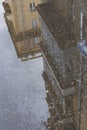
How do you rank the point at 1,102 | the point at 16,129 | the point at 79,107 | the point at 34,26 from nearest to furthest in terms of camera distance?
the point at 79,107, the point at 16,129, the point at 1,102, the point at 34,26

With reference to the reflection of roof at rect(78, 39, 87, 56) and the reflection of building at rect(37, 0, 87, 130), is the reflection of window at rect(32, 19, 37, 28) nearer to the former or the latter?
the reflection of building at rect(37, 0, 87, 130)

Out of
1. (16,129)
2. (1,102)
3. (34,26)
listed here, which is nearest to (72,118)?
(16,129)

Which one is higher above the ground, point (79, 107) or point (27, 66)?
point (79, 107)

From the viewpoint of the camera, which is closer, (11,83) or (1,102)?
(1,102)

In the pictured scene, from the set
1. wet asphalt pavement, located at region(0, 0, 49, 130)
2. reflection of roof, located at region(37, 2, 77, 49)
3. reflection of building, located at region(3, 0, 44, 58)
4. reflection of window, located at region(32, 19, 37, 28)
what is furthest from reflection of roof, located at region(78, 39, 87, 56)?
reflection of window, located at region(32, 19, 37, 28)

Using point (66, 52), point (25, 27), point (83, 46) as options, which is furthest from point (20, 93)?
point (83, 46)

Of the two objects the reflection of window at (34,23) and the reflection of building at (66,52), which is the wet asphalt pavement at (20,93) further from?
the reflection of building at (66,52)

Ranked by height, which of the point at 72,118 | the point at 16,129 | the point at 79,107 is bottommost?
the point at 16,129

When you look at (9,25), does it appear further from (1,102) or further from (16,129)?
(16,129)

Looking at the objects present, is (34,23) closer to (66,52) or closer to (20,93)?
(20,93)
